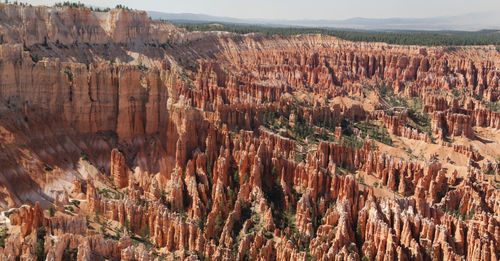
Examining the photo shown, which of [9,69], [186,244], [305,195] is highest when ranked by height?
[9,69]

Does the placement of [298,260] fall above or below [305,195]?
below

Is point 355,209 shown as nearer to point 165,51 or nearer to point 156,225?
point 156,225

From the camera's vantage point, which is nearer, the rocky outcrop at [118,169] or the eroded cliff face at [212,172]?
the eroded cliff face at [212,172]

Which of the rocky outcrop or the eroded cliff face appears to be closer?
the eroded cliff face

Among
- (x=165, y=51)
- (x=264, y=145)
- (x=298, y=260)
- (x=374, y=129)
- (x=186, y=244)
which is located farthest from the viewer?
(x=165, y=51)

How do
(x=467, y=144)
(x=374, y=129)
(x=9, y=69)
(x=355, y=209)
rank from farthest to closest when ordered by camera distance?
(x=374, y=129) → (x=467, y=144) → (x=9, y=69) → (x=355, y=209)

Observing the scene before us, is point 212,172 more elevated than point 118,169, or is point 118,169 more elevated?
point 118,169

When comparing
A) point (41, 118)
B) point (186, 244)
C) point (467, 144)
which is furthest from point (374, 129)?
point (41, 118)

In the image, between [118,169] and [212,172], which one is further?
[212,172]
